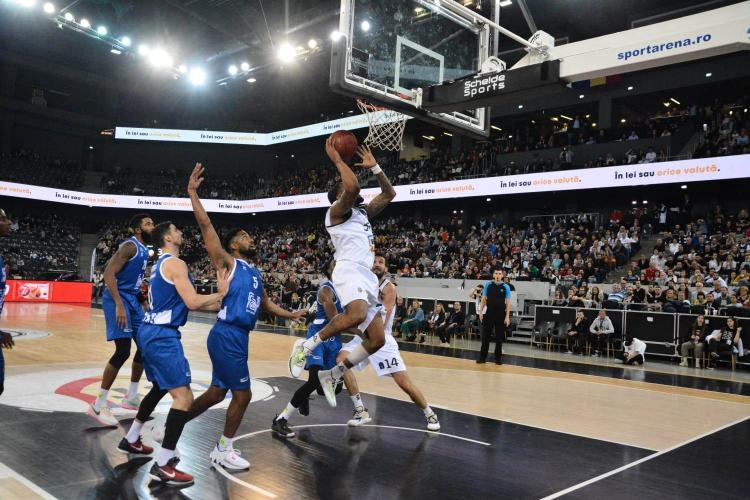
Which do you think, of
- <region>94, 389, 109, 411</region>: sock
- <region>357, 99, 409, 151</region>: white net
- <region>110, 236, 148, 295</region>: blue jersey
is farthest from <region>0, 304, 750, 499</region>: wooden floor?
<region>357, 99, 409, 151</region>: white net

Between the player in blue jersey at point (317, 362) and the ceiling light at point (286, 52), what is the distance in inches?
615

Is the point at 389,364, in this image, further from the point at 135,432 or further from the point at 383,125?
the point at 383,125

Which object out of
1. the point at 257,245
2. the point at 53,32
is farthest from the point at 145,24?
the point at 257,245

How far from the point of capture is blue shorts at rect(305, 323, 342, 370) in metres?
5.42

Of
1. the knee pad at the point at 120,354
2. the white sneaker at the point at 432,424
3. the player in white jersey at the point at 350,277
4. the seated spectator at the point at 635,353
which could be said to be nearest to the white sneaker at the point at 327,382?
the player in white jersey at the point at 350,277

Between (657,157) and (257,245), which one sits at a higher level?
(657,157)

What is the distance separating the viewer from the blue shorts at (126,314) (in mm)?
5203

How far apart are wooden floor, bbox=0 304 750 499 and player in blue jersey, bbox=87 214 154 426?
0.56m

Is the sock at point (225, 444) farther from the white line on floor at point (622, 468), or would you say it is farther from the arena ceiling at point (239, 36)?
the arena ceiling at point (239, 36)

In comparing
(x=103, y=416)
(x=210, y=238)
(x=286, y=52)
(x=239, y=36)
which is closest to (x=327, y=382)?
(x=210, y=238)

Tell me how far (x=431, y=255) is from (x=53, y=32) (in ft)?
75.4

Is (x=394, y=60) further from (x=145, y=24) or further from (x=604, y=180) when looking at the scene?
(x=145, y=24)

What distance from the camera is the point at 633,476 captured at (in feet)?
14.1

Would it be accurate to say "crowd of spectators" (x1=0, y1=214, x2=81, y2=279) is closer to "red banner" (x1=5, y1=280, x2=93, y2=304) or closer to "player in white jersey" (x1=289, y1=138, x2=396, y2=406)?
"red banner" (x1=5, y1=280, x2=93, y2=304)
